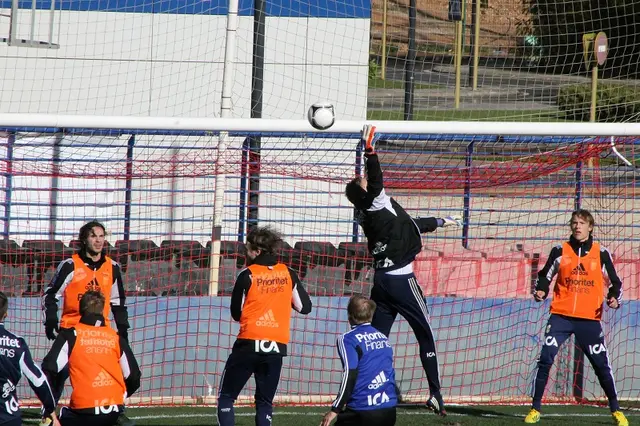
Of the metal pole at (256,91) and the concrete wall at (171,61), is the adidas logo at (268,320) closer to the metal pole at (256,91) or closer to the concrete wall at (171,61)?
the metal pole at (256,91)

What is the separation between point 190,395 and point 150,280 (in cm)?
143

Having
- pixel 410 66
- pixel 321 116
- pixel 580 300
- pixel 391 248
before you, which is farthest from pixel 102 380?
pixel 410 66

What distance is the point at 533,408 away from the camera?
26.6 feet

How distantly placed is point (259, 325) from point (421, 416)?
99.1 inches

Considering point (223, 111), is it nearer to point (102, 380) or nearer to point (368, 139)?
point (368, 139)

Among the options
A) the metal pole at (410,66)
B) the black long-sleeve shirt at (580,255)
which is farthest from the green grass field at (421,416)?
the metal pole at (410,66)

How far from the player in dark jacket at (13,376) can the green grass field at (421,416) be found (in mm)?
2684

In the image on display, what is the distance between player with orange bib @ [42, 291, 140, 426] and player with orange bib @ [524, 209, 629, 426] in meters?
3.91

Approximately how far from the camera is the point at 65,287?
754 cm

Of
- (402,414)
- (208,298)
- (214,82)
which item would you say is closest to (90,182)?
(214,82)

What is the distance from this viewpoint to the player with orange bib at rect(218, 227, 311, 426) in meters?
6.64

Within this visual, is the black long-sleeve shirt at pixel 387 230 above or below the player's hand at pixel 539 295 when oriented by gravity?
above

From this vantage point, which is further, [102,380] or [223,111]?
[223,111]

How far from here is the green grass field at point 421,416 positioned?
812 centimetres
